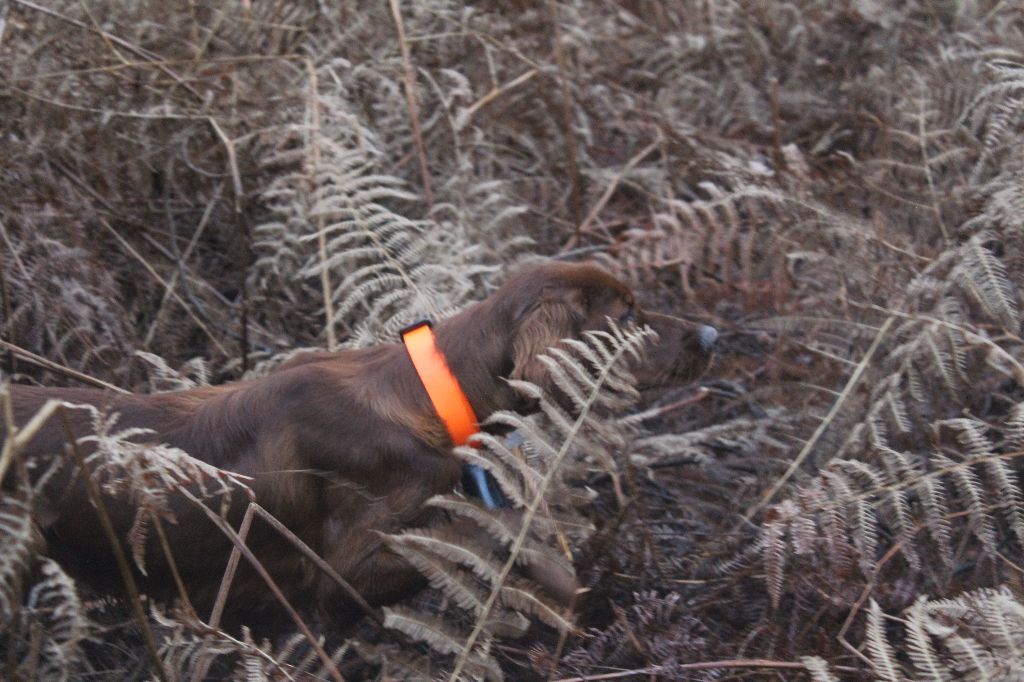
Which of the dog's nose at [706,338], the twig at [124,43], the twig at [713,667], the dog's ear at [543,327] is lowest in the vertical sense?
the twig at [713,667]

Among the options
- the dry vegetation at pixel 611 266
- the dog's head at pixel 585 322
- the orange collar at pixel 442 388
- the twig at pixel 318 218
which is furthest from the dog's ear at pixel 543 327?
the twig at pixel 318 218

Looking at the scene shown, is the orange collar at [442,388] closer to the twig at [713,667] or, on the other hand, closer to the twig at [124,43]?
the twig at [713,667]

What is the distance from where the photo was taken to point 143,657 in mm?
3334

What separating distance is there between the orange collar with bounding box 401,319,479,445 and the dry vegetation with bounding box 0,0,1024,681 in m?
0.27

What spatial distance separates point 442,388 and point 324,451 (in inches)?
15.4

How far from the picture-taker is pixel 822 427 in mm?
3768

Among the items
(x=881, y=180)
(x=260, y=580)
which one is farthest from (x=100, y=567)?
(x=881, y=180)

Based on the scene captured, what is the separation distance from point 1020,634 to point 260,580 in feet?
7.00

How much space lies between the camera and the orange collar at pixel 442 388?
10.7ft

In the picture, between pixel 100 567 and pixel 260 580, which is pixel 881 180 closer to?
pixel 260 580

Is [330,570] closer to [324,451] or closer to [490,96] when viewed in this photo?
[324,451]

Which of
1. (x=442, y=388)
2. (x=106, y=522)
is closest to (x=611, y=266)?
(x=442, y=388)

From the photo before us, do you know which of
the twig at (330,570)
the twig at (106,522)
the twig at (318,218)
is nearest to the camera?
the twig at (106,522)

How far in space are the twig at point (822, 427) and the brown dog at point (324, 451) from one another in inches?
35.6
